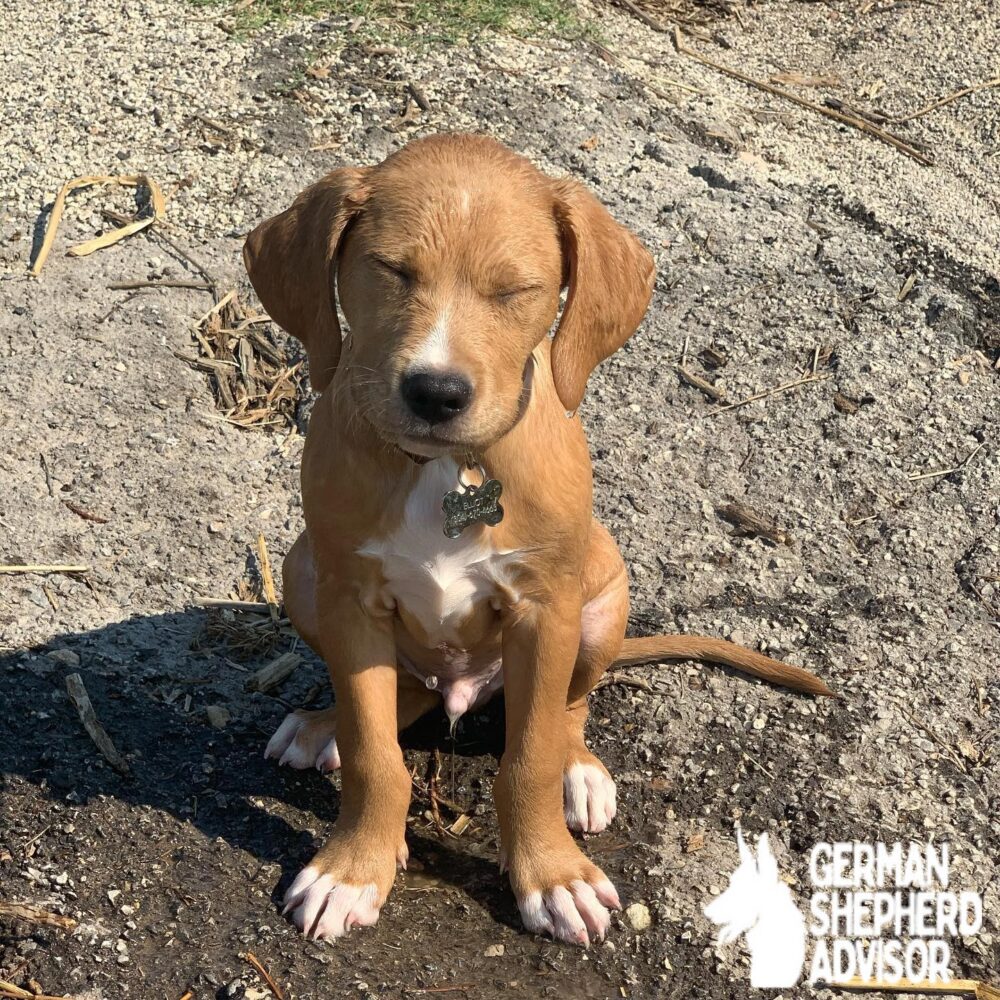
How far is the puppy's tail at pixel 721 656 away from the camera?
5.01 meters

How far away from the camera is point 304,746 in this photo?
4.63m

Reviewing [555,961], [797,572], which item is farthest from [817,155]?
[555,961]

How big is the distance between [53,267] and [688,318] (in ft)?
10.6

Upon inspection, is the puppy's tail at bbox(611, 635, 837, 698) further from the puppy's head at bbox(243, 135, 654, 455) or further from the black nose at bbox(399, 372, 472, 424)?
the black nose at bbox(399, 372, 472, 424)

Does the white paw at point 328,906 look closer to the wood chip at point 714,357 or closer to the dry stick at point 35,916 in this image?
the dry stick at point 35,916

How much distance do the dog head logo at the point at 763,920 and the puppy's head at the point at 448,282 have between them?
171 centimetres

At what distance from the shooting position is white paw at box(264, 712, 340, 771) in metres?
4.62

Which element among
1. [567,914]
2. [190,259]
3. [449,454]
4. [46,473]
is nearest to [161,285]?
[190,259]

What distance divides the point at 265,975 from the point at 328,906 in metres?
0.28

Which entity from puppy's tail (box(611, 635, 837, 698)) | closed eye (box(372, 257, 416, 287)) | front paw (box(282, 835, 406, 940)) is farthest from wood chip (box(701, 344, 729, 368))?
closed eye (box(372, 257, 416, 287))

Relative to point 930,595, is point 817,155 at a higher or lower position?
higher

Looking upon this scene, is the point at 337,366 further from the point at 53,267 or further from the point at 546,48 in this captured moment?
the point at 546,48

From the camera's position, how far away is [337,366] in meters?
3.74

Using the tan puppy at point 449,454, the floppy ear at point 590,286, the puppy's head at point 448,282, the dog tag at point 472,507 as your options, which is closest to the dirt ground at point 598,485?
the tan puppy at point 449,454
